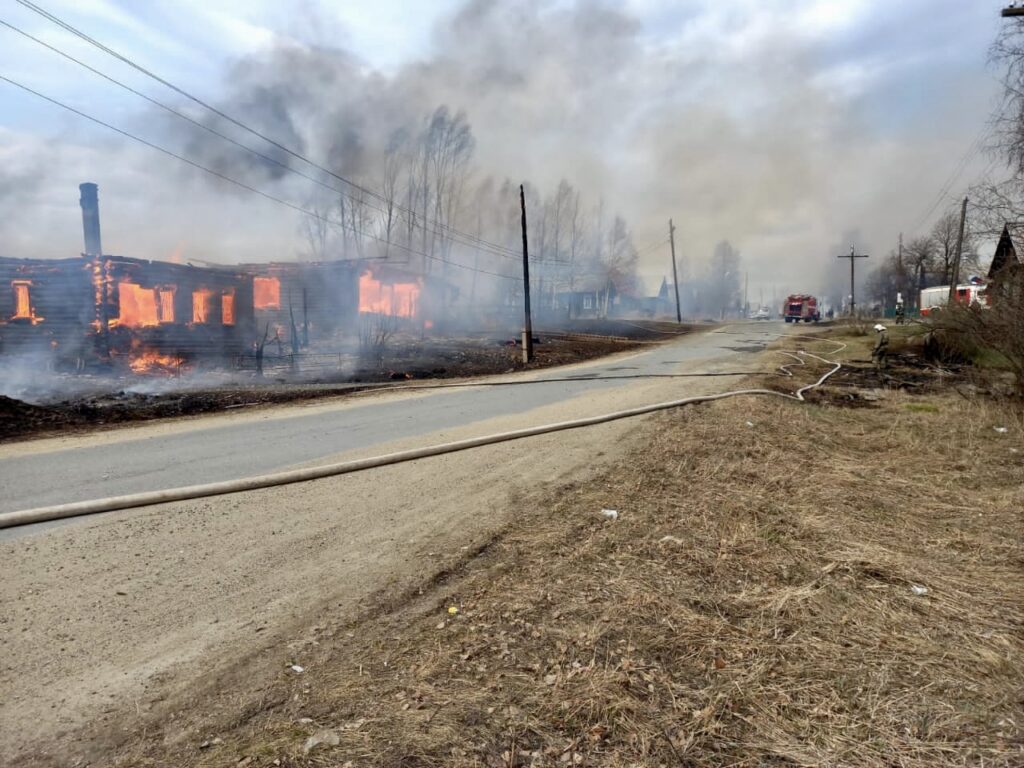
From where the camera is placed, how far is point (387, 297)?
31.9 metres

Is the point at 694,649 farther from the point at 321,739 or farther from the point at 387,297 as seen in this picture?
the point at 387,297

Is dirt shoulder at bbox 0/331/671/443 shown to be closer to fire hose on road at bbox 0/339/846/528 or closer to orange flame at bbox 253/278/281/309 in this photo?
fire hose on road at bbox 0/339/846/528

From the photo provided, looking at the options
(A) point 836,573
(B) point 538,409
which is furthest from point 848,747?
(B) point 538,409

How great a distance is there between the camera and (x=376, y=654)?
2.56 metres

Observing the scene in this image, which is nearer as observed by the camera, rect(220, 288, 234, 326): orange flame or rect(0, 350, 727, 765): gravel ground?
rect(0, 350, 727, 765): gravel ground

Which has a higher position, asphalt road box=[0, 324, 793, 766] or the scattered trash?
asphalt road box=[0, 324, 793, 766]

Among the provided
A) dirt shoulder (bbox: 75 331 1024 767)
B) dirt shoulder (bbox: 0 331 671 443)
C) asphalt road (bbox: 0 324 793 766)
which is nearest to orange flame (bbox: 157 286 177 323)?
dirt shoulder (bbox: 0 331 671 443)

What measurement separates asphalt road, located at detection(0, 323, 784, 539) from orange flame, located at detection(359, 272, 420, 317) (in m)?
19.5

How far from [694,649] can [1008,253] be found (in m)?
12.9

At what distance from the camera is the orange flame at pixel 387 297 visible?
29781mm

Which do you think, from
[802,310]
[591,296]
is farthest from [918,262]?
[591,296]

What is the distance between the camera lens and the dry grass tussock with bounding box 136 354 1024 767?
6.66 ft

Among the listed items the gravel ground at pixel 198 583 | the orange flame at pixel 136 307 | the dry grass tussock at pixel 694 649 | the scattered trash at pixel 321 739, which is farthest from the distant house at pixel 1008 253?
the orange flame at pixel 136 307

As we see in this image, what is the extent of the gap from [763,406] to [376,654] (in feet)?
25.4
